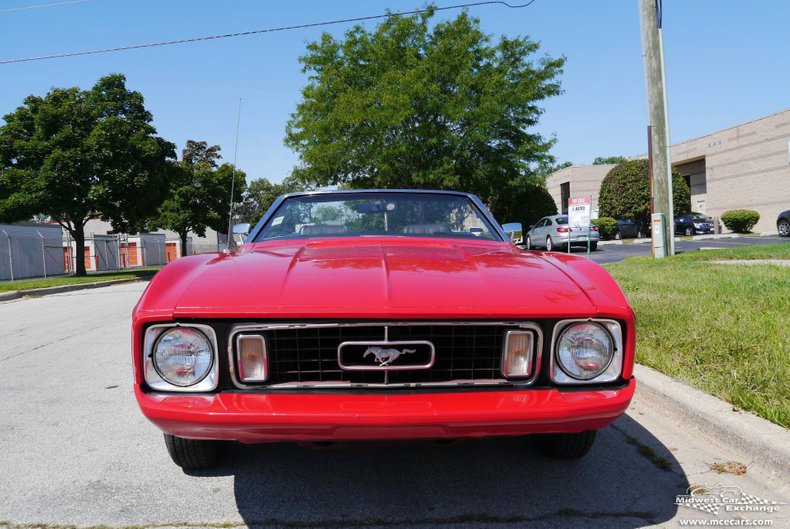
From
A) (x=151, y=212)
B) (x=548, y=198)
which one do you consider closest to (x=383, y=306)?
(x=151, y=212)

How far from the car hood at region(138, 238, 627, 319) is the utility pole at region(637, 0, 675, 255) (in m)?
11.0

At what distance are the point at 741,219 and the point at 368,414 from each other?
35.4 m

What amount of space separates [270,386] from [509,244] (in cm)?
177

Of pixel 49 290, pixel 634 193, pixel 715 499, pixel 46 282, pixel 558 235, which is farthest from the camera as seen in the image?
pixel 634 193

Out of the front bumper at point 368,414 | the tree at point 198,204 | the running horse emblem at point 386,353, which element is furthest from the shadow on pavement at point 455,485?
the tree at point 198,204

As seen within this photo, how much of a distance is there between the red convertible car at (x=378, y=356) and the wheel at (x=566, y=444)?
0.57 meters

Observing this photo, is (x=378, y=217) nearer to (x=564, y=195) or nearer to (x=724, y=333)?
(x=724, y=333)

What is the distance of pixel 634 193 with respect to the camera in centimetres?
3198

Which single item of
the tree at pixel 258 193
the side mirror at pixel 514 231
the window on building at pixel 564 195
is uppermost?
→ the tree at pixel 258 193

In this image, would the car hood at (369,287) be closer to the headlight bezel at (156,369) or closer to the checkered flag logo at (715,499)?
the headlight bezel at (156,369)

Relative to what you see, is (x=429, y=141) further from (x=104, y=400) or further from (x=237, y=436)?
(x=237, y=436)

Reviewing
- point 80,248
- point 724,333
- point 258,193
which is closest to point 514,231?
point 724,333

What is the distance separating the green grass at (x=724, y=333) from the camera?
10.3 ft

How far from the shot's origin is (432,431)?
183 centimetres
